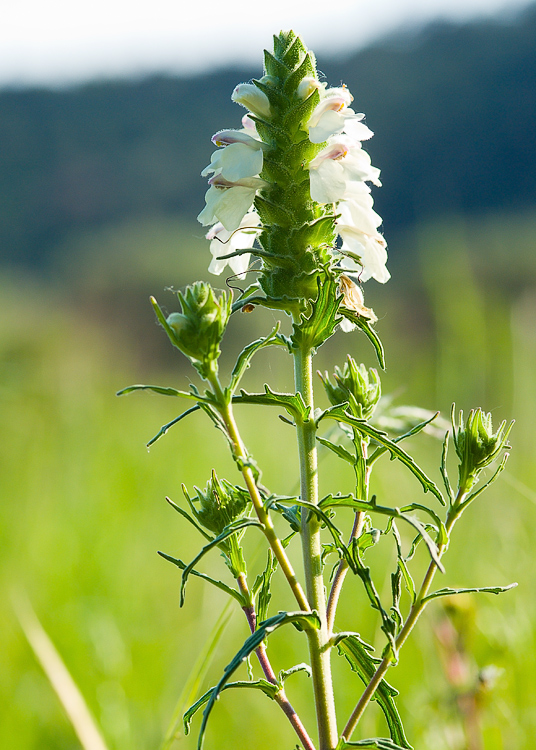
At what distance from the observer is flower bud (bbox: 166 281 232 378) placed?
91 cm

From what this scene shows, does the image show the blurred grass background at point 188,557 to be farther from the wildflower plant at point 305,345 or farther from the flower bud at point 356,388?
the wildflower plant at point 305,345

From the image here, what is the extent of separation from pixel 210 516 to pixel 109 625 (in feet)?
6.88

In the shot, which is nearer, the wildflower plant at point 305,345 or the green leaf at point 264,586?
the wildflower plant at point 305,345

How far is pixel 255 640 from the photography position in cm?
84

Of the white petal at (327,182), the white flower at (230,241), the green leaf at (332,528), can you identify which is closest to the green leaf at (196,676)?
the green leaf at (332,528)

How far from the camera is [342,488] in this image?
439cm

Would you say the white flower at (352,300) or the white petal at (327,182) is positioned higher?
the white petal at (327,182)

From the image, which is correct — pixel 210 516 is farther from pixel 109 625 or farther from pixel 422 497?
pixel 422 497

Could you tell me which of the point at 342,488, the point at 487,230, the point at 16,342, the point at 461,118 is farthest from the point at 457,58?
the point at 342,488

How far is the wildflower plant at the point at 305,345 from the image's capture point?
3.05ft

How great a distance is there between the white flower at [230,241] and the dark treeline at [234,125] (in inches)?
→ 1509

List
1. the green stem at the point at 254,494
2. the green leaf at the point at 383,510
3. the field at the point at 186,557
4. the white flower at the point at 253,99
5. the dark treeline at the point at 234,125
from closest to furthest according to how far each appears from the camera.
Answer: the green leaf at the point at 383,510
the green stem at the point at 254,494
the white flower at the point at 253,99
the field at the point at 186,557
the dark treeline at the point at 234,125

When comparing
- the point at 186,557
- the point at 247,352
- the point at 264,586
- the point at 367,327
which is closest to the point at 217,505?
the point at 264,586

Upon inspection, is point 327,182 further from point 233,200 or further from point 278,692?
point 278,692
